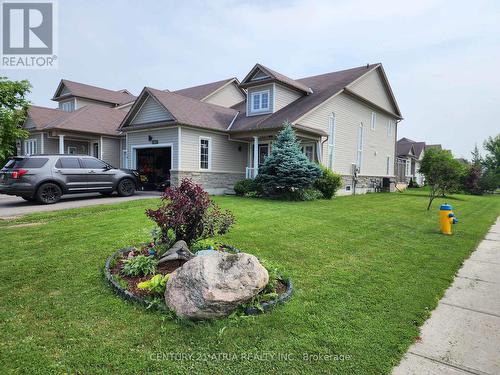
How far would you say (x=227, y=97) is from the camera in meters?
26.1

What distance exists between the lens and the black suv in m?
10.9

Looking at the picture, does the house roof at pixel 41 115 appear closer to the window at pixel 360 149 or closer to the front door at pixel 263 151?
the front door at pixel 263 151

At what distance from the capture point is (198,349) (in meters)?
2.76

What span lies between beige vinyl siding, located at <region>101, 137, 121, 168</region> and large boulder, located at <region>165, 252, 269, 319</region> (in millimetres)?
19383

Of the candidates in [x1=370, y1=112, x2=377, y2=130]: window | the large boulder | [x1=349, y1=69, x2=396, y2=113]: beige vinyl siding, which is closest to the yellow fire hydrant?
the large boulder

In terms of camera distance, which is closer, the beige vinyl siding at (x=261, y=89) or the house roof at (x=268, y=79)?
the house roof at (x=268, y=79)

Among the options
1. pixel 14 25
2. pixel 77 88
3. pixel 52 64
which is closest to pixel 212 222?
pixel 52 64

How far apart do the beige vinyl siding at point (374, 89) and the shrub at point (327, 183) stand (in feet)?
23.7

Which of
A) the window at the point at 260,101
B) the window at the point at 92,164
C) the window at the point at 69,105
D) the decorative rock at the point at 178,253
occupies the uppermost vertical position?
the window at the point at 69,105

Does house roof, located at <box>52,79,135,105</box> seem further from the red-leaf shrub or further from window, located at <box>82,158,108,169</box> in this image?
the red-leaf shrub

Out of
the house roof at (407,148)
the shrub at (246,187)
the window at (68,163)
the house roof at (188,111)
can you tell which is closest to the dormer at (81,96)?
the house roof at (188,111)

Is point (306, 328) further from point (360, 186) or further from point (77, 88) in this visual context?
point (77, 88)

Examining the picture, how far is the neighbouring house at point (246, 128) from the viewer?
53.1 ft

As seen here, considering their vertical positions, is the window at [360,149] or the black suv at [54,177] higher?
the window at [360,149]
